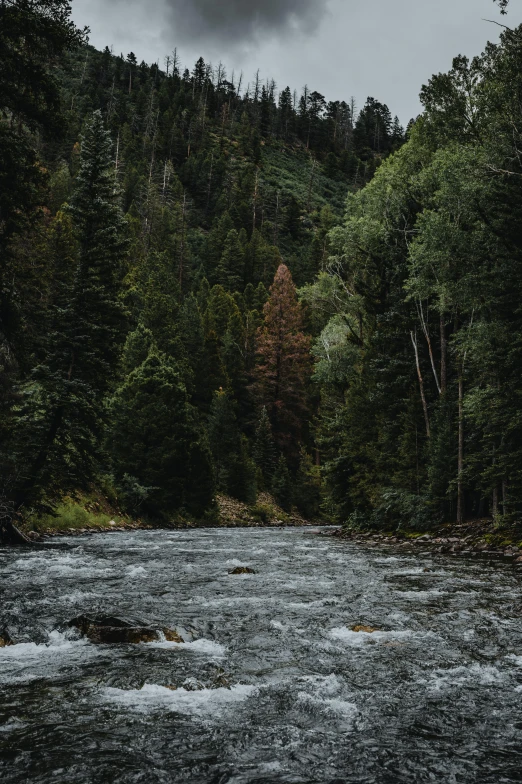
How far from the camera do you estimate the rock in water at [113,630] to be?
765 centimetres

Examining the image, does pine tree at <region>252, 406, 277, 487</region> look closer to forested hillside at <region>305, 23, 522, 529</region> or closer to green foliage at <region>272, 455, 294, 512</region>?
green foliage at <region>272, 455, 294, 512</region>

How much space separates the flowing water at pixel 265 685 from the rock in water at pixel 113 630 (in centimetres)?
19

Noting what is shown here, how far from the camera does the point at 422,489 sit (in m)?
28.6

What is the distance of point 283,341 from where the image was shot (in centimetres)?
6500

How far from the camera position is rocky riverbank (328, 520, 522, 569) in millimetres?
18516

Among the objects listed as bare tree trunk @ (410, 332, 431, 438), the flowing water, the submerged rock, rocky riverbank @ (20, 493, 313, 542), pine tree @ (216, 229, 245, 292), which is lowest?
rocky riverbank @ (20, 493, 313, 542)

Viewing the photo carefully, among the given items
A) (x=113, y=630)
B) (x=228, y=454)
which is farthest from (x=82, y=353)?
(x=228, y=454)

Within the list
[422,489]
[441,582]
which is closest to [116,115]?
[422,489]

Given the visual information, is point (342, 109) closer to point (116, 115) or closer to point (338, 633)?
point (116, 115)

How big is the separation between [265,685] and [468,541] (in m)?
17.1

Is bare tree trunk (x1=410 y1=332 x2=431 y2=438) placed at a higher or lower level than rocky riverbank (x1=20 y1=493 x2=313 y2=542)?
higher

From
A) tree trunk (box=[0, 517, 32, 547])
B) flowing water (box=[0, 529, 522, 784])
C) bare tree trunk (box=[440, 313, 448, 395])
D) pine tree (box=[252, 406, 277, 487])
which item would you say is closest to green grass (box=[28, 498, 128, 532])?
tree trunk (box=[0, 517, 32, 547])

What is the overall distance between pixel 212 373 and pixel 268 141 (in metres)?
115

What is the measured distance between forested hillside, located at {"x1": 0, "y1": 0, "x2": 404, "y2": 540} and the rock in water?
9.10m
